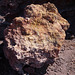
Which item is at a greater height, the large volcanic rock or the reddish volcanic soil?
the large volcanic rock

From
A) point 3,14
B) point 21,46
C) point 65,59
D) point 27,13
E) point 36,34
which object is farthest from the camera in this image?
point 3,14

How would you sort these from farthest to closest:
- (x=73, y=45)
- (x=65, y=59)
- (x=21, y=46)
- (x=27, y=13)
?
(x=73, y=45)
(x=65, y=59)
(x=27, y=13)
(x=21, y=46)

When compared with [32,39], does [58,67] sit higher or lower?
lower

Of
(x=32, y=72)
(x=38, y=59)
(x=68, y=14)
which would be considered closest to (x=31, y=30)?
(x=38, y=59)

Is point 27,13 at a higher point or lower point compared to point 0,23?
higher

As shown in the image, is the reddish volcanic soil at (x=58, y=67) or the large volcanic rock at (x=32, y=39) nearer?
the large volcanic rock at (x=32, y=39)

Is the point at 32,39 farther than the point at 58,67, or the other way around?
the point at 58,67

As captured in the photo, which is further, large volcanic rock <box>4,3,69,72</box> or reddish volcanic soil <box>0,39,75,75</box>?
reddish volcanic soil <box>0,39,75,75</box>

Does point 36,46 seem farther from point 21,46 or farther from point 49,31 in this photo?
point 49,31
